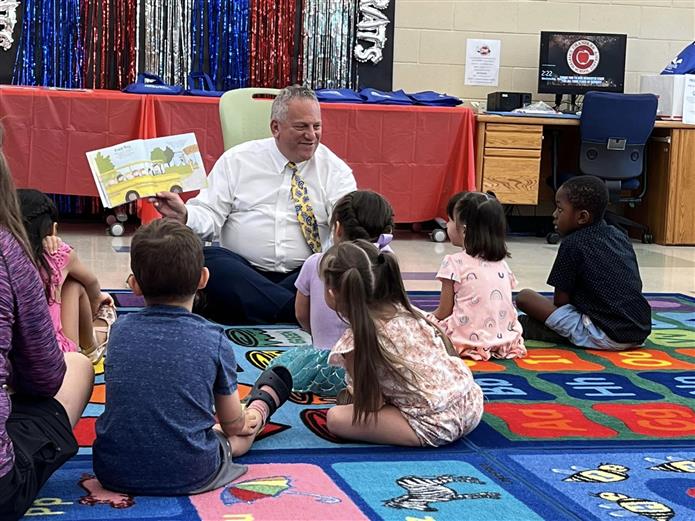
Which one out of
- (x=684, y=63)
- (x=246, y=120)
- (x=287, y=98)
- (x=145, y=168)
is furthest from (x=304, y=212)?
(x=684, y=63)

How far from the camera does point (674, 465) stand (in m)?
2.51

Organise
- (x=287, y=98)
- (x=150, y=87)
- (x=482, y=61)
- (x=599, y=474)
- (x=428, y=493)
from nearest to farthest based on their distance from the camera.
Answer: (x=428, y=493), (x=599, y=474), (x=287, y=98), (x=150, y=87), (x=482, y=61)

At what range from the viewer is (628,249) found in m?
3.93

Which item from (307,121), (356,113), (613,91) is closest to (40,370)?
(307,121)

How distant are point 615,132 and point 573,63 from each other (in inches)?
32.4

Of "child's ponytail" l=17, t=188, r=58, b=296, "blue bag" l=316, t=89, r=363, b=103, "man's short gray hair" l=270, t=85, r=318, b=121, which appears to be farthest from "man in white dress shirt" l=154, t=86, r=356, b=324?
"blue bag" l=316, t=89, r=363, b=103

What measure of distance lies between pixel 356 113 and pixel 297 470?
4.74m

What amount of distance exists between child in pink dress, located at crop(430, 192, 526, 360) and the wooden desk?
11.6ft

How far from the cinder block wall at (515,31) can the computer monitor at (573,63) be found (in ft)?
1.09

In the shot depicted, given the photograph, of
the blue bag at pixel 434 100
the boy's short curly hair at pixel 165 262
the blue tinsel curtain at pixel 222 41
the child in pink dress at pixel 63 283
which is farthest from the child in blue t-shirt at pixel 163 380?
the blue tinsel curtain at pixel 222 41

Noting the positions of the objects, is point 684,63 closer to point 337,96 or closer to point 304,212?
point 337,96

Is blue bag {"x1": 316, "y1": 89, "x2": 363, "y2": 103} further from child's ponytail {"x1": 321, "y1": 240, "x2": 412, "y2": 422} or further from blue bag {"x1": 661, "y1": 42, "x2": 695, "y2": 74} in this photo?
child's ponytail {"x1": 321, "y1": 240, "x2": 412, "y2": 422}

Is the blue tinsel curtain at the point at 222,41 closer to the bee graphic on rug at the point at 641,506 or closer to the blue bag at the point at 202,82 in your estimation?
the blue bag at the point at 202,82

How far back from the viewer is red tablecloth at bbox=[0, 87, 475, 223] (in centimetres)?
653
